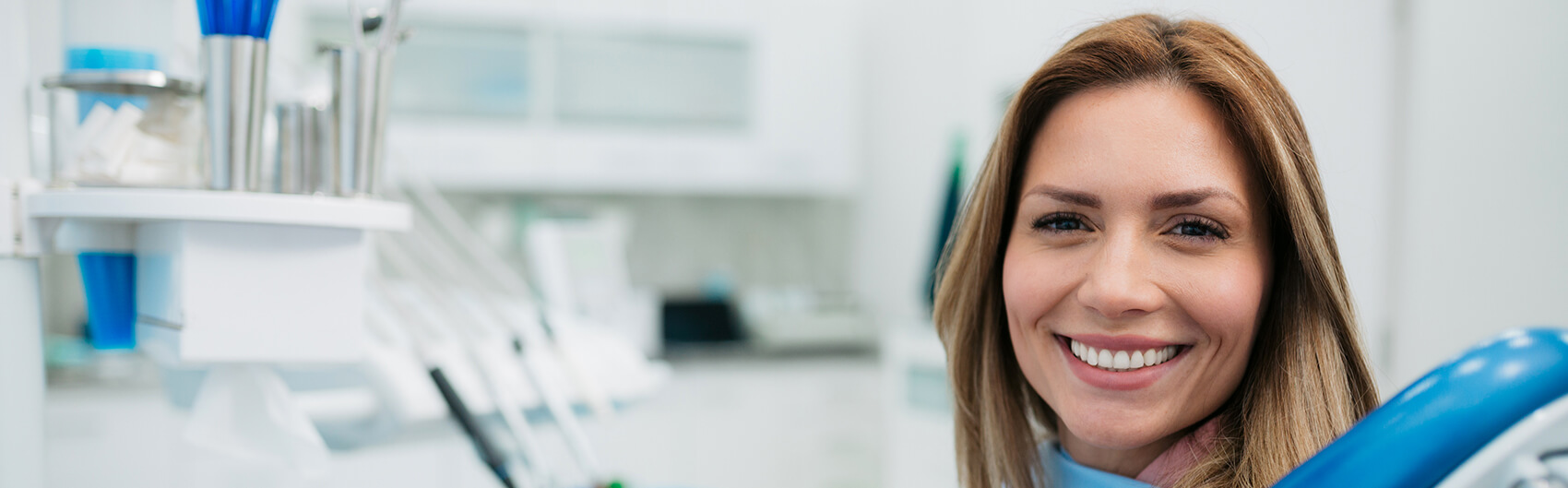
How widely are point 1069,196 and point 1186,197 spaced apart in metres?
0.08

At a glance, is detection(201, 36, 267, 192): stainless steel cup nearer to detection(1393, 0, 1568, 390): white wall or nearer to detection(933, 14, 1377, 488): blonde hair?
detection(933, 14, 1377, 488): blonde hair

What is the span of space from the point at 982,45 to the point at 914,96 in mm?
502

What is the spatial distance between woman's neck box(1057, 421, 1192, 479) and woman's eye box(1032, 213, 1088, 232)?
0.17 meters

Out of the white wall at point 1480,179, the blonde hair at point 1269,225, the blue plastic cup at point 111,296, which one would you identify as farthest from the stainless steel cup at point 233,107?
the white wall at point 1480,179

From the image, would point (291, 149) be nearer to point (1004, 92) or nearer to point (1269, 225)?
point (1269, 225)

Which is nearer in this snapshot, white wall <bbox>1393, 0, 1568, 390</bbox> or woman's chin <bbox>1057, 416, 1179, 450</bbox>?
woman's chin <bbox>1057, 416, 1179, 450</bbox>

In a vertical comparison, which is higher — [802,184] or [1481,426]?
[1481,426]

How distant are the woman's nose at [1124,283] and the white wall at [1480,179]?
1117 millimetres

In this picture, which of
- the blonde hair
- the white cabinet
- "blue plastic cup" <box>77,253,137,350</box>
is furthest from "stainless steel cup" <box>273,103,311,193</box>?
the white cabinet

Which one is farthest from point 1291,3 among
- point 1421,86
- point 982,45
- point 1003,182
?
point 1003,182

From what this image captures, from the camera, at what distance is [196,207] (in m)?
0.62

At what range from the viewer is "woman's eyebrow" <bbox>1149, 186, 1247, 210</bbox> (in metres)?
0.62

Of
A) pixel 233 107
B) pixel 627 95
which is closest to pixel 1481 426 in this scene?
pixel 233 107

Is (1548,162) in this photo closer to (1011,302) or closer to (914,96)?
(1011,302)
